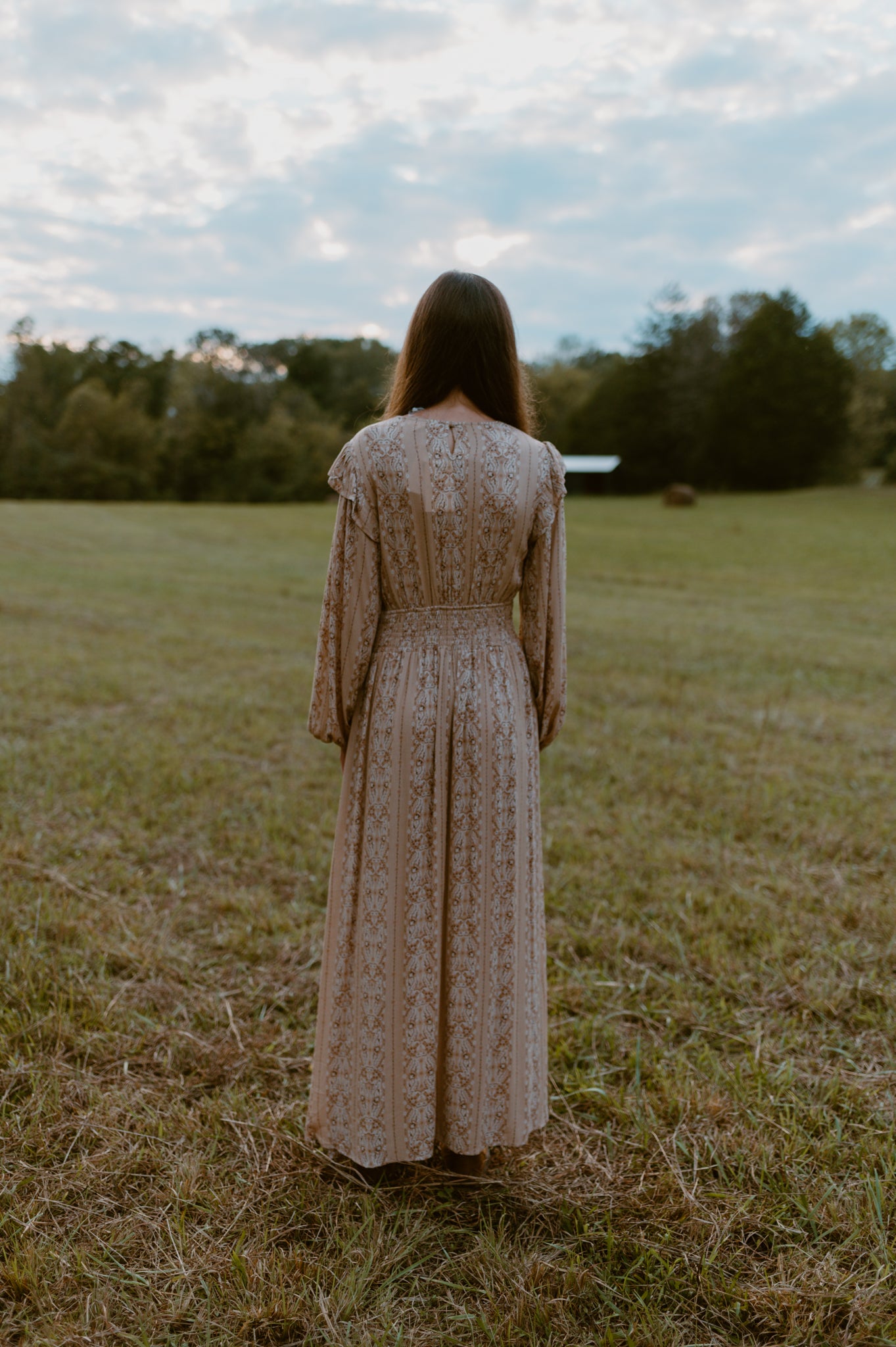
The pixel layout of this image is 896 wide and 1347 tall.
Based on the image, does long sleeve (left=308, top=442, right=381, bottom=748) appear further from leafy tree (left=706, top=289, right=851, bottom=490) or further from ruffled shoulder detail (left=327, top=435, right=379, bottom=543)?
leafy tree (left=706, top=289, right=851, bottom=490)

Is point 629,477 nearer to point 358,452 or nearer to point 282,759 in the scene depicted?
point 282,759

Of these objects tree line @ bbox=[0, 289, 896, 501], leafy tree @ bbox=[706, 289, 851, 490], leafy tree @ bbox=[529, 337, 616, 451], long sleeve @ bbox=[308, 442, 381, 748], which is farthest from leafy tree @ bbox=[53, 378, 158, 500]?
long sleeve @ bbox=[308, 442, 381, 748]

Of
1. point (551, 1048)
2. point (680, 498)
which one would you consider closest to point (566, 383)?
point (680, 498)

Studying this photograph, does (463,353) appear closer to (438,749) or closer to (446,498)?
(446,498)

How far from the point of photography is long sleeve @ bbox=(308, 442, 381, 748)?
2.07 metres

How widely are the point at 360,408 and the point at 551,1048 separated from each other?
52.6 m

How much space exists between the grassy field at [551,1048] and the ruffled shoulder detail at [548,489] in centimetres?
167

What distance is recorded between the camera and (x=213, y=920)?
11.8 ft

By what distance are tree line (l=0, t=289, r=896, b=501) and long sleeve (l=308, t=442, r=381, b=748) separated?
126 feet

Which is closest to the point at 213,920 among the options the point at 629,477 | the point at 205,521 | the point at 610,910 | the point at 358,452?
the point at 610,910

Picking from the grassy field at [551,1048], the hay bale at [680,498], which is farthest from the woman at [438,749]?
the hay bale at [680,498]

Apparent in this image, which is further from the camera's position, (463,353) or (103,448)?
(103,448)

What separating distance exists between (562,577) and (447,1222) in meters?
1.61

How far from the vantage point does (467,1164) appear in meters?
2.33
